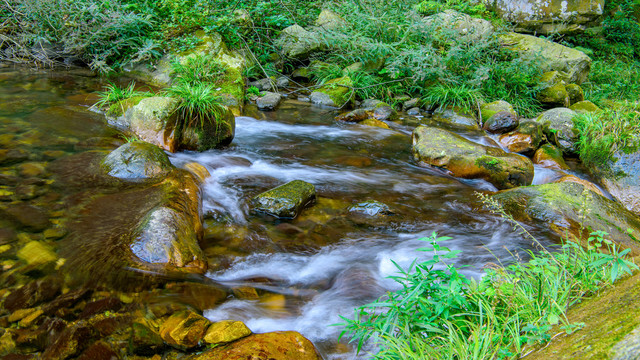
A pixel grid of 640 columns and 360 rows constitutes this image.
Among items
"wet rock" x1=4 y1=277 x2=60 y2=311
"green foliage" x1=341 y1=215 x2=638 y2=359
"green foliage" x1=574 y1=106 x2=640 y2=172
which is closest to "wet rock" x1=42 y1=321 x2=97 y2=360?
"wet rock" x1=4 y1=277 x2=60 y2=311

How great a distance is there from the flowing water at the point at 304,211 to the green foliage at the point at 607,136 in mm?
771

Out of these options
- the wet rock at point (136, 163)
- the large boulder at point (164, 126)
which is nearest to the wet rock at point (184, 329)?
the wet rock at point (136, 163)

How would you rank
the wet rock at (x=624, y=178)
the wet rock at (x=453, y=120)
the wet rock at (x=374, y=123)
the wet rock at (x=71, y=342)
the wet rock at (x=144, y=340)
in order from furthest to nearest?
the wet rock at (x=453, y=120)
the wet rock at (x=374, y=123)
the wet rock at (x=624, y=178)
the wet rock at (x=144, y=340)
the wet rock at (x=71, y=342)

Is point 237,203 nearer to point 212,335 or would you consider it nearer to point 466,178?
point 212,335

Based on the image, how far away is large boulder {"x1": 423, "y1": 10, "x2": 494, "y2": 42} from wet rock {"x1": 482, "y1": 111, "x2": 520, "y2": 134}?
7.32ft

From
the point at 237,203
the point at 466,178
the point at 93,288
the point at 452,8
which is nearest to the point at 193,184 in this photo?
the point at 237,203

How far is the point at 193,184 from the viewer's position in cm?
416

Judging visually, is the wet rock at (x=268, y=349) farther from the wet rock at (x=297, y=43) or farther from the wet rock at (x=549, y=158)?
the wet rock at (x=297, y=43)

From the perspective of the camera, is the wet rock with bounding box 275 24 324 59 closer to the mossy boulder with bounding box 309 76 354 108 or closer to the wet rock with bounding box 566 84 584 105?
the mossy boulder with bounding box 309 76 354 108

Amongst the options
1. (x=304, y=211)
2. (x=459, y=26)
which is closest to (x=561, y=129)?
(x=459, y=26)

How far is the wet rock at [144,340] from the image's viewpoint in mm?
2240

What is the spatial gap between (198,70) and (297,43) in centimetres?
299

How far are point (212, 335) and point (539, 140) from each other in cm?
639

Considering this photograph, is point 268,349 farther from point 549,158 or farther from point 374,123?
point 549,158
